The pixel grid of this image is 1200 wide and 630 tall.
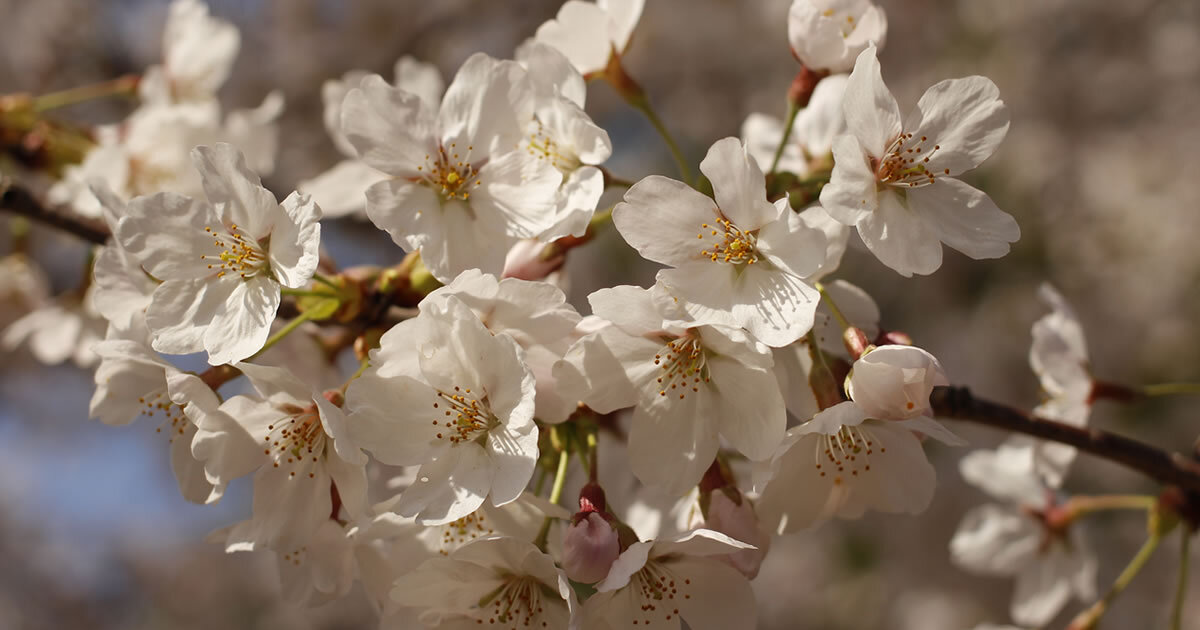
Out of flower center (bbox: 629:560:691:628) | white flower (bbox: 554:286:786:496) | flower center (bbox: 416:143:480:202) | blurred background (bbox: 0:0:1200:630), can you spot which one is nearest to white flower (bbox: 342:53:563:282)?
flower center (bbox: 416:143:480:202)

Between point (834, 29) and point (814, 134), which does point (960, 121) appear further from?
point (814, 134)

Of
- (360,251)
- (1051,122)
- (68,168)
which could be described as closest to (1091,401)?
(68,168)

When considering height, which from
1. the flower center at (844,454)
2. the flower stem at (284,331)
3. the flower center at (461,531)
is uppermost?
the flower stem at (284,331)

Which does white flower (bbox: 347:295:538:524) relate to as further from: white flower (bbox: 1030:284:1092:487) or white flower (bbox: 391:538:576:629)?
white flower (bbox: 1030:284:1092:487)

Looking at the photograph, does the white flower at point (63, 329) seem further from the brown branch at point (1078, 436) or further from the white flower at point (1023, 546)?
the white flower at point (1023, 546)

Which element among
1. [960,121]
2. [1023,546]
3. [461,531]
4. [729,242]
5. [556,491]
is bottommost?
[1023,546]

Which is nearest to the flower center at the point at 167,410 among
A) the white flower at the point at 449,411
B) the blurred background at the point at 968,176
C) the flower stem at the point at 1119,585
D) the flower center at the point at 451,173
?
the white flower at the point at 449,411

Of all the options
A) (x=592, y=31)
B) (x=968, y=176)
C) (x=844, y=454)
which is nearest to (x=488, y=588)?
(x=844, y=454)
